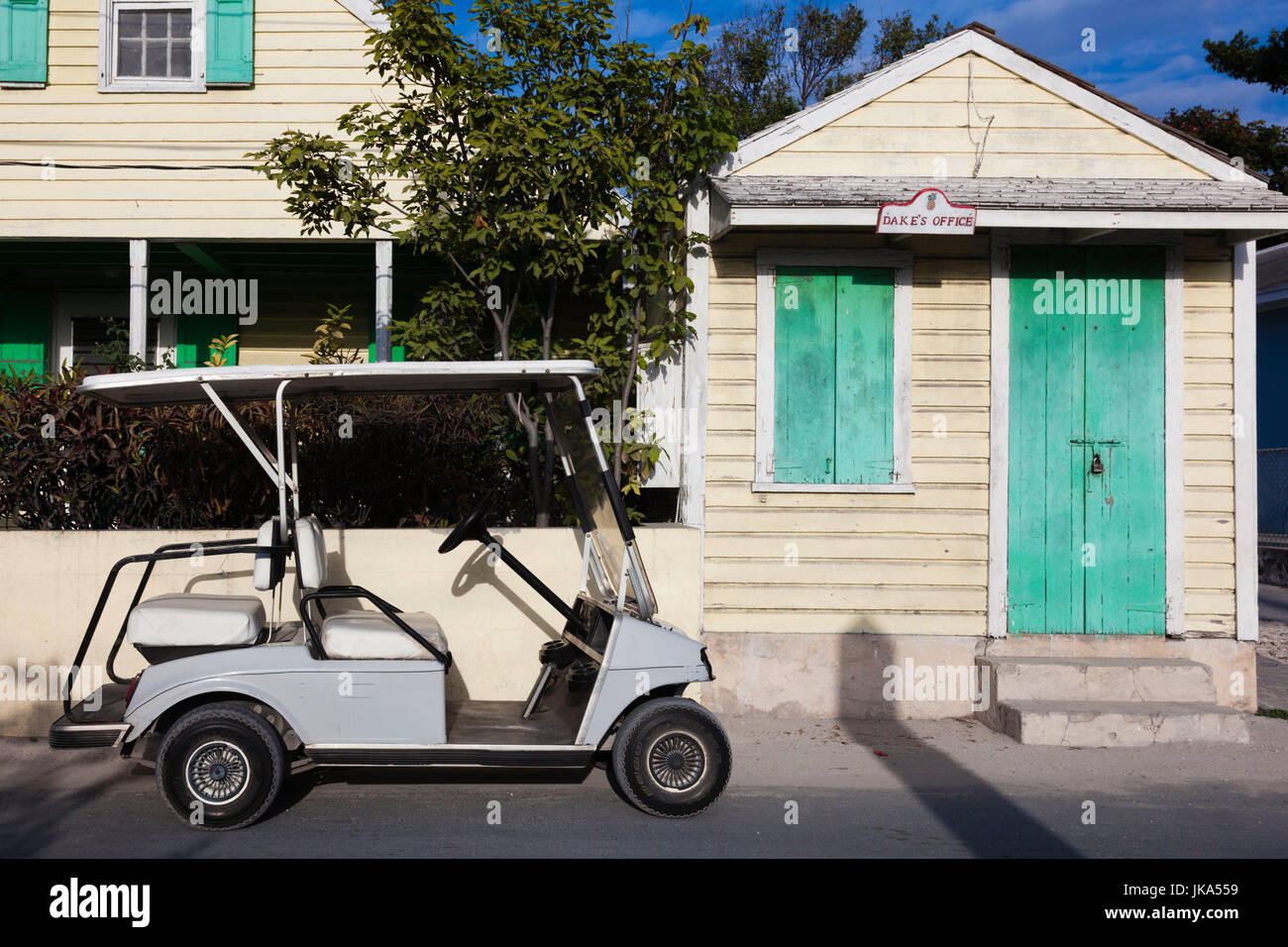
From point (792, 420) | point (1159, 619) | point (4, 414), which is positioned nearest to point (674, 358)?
point (792, 420)

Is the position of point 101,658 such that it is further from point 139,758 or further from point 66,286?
point 66,286

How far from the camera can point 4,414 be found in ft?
23.0

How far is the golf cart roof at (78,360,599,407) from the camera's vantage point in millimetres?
5152

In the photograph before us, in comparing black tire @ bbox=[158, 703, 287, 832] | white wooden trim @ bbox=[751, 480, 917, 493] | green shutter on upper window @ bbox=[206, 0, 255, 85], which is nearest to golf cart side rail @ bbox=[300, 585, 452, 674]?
black tire @ bbox=[158, 703, 287, 832]

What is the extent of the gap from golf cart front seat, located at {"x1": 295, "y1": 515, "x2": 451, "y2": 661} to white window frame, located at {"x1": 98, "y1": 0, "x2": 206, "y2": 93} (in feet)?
21.5

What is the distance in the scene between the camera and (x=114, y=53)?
33.1ft

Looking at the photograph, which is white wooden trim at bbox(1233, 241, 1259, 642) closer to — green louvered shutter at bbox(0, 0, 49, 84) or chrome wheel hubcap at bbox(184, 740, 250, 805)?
chrome wheel hubcap at bbox(184, 740, 250, 805)

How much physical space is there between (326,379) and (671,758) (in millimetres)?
2478

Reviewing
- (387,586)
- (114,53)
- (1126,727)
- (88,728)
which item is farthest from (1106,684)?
(114,53)

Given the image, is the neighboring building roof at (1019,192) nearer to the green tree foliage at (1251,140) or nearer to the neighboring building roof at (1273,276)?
the neighboring building roof at (1273,276)

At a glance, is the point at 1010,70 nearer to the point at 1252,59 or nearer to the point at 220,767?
the point at 220,767

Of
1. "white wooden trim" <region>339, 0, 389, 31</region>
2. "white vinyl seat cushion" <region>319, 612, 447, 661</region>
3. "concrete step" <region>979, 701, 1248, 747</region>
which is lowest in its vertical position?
"concrete step" <region>979, 701, 1248, 747</region>

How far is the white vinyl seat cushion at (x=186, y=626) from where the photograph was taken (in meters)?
5.05

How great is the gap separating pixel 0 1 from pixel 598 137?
6777 millimetres
